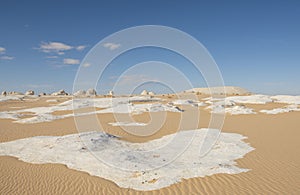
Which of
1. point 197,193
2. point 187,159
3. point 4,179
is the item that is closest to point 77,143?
point 4,179

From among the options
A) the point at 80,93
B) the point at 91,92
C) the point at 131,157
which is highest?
the point at 91,92

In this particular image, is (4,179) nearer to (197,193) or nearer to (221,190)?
(197,193)

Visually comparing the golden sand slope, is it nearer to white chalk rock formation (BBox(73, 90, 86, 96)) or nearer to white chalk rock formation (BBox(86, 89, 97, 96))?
white chalk rock formation (BBox(86, 89, 97, 96))

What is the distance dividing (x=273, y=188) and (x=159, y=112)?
26336mm

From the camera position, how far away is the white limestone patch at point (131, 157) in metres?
10.7

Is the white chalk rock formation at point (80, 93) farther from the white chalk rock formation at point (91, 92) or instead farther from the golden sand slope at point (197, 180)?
the golden sand slope at point (197, 180)

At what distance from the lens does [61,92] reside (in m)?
Answer: 108

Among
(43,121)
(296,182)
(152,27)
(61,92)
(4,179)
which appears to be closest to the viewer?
(296,182)

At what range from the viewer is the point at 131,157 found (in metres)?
13.4

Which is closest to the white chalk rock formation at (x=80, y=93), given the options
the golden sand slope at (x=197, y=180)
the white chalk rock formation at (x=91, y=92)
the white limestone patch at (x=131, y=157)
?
the white chalk rock formation at (x=91, y=92)

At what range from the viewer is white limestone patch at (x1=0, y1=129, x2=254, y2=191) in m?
10.7

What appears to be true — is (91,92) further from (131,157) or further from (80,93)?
(131,157)

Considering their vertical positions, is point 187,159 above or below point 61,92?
below

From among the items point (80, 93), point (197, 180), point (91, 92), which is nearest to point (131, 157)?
point (197, 180)
